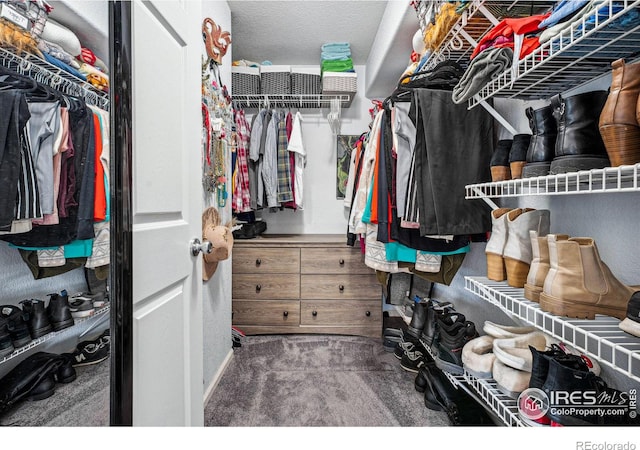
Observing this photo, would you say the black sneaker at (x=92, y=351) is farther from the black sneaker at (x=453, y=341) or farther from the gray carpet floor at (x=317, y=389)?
the black sneaker at (x=453, y=341)

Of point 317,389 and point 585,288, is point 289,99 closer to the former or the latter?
point 317,389

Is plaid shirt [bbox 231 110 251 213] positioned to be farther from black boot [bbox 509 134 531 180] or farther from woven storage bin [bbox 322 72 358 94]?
black boot [bbox 509 134 531 180]

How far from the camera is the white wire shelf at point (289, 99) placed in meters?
2.89

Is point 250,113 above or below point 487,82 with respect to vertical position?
above

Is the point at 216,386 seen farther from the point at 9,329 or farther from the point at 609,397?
the point at 609,397

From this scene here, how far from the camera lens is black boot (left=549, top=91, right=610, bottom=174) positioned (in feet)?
2.69

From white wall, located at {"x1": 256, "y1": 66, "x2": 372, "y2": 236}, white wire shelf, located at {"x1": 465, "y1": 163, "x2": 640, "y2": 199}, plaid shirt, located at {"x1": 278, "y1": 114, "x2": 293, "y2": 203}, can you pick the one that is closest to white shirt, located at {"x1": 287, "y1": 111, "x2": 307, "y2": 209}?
plaid shirt, located at {"x1": 278, "y1": 114, "x2": 293, "y2": 203}

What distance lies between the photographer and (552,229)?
4.04 ft

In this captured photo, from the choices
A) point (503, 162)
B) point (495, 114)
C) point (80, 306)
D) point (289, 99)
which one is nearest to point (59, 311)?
point (80, 306)

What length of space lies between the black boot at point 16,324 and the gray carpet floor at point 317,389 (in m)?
1.21

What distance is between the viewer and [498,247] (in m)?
1.16

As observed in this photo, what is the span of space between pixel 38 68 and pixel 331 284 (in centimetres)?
228

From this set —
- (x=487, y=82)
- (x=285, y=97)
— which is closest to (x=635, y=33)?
(x=487, y=82)

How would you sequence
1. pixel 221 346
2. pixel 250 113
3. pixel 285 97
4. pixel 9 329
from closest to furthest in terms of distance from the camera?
pixel 9 329 < pixel 221 346 < pixel 285 97 < pixel 250 113
